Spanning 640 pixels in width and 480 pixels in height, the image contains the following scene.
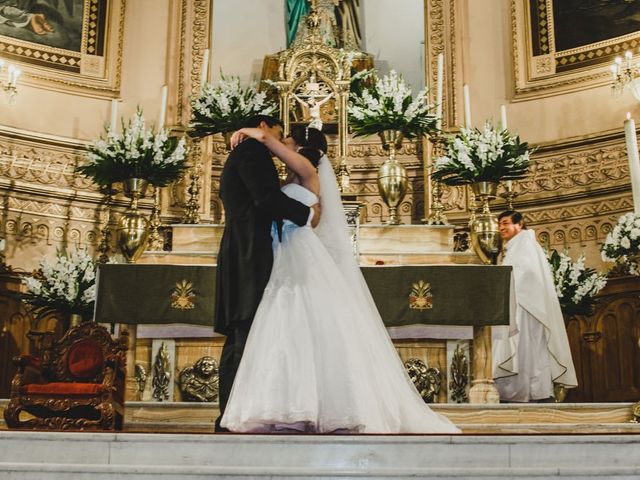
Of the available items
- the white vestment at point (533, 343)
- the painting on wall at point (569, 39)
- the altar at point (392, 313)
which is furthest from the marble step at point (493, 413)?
the painting on wall at point (569, 39)

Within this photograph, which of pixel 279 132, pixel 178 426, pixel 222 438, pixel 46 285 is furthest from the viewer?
pixel 46 285

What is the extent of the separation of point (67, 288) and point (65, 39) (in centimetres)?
313

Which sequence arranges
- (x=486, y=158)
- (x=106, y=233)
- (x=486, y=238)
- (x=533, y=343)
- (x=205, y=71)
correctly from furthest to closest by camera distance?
(x=205, y=71) → (x=106, y=233) → (x=486, y=158) → (x=486, y=238) → (x=533, y=343)

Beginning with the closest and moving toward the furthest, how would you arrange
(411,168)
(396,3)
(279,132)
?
(279,132), (411,168), (396,3)

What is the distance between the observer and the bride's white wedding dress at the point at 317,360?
4.50 meters

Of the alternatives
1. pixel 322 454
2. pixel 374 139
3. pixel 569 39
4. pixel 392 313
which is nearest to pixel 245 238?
pixel 322 454

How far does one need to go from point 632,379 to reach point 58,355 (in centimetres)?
490

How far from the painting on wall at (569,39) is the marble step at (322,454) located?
6092 millimetres

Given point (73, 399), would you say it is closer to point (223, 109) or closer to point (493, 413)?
point (493, 413)

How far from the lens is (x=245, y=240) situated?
189 inches

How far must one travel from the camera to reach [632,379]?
327 inches

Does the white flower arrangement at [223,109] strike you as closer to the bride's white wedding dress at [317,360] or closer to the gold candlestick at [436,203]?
the gold candlestick at [436,203]

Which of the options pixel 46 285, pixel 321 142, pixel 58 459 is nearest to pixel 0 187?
pixel 46 285

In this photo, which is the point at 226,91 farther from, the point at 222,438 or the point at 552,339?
the point at 222,438
